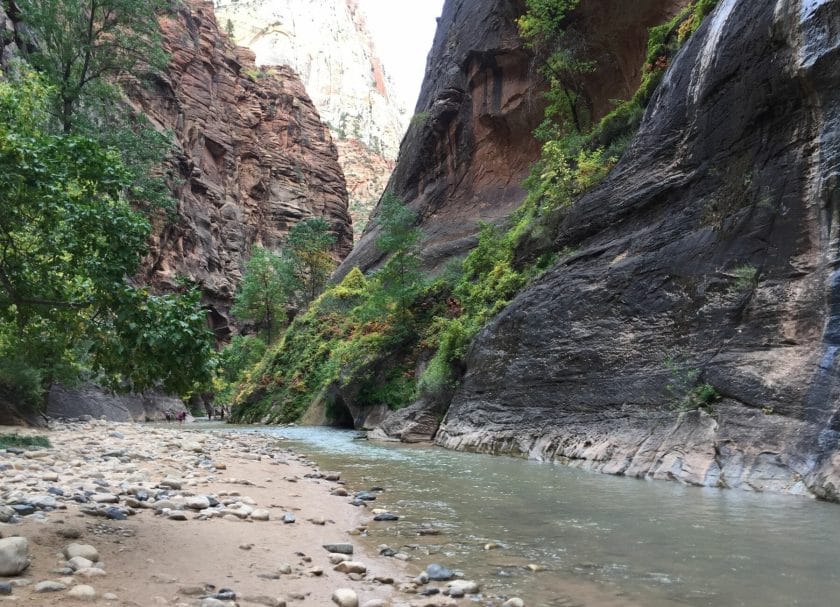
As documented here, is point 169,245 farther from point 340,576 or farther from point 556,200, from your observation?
point 340,576

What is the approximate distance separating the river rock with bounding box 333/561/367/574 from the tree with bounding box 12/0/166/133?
19911mm

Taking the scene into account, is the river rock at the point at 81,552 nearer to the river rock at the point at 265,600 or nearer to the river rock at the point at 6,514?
the river rock at the point at 6,514

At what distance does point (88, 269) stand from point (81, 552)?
203 cm

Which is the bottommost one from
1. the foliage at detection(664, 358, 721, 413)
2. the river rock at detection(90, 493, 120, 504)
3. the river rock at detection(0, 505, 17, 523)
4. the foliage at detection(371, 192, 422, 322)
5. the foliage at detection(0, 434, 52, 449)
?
the foliage at detection(0, 434, 52, 449)

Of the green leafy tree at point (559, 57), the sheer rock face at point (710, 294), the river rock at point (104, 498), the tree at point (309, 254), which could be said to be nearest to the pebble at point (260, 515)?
the river rock at point (104, 498)

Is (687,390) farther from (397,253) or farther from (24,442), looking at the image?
(397,253)

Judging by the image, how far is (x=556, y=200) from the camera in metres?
16.9

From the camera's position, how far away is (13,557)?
133 inches

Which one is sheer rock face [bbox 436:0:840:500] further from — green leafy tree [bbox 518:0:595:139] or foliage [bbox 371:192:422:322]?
green leafy tree [bbox 518:0:595:139]

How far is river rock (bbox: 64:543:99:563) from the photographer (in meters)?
3.82

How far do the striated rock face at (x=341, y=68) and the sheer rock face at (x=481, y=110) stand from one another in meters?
67.7

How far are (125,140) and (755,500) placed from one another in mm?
23852

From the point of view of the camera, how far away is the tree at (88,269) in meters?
4.34

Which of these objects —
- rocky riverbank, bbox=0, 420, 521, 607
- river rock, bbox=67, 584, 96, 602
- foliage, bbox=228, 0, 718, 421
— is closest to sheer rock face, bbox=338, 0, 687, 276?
foliage, bbox=228, 0, 718, 421
